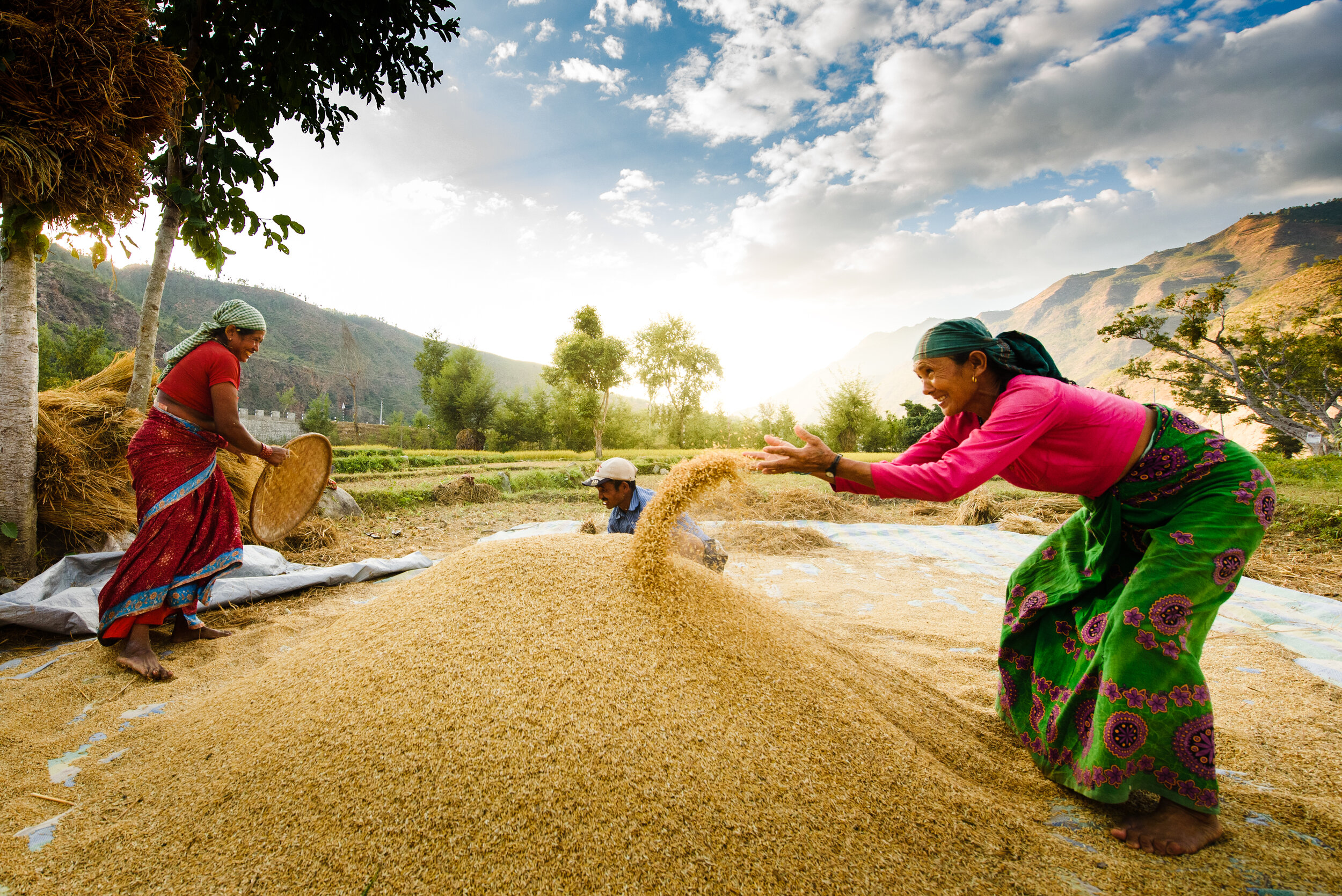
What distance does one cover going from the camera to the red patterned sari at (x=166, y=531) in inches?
88.6

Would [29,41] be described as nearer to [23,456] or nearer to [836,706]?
[23,456]

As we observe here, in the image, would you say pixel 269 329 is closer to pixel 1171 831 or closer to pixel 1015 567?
pixel 1015 567

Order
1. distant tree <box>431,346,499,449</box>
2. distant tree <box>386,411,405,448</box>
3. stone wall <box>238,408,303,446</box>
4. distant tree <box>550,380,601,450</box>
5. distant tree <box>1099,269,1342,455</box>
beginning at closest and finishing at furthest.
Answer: distant tree <box>1099,269,1342,455</box> → stone wall <box>238,408,303,446</box> → distant tree <box>550,380,601,450</box> → distant tree <box>386,411,405,448</box> → distant tree <box>431,346,499,449</box>

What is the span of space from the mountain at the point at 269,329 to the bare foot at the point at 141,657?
34661 millimetres

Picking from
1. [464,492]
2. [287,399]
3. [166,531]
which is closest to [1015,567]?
[166,531]

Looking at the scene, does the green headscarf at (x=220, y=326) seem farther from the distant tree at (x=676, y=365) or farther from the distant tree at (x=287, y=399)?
the distant tree at (x=287, y=399)

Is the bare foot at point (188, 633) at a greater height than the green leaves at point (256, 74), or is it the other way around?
the green leaves at point (256, 74)

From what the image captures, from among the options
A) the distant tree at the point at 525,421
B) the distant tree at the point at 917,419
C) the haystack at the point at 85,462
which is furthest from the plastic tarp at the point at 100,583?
the distant tree at the point at 525,421

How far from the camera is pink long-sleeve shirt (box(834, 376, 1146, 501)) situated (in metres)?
1.34

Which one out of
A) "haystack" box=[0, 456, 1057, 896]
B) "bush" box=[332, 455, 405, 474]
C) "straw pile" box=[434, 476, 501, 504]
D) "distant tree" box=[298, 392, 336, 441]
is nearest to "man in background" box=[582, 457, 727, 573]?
"haystack" box=[0, 456, 1057, 896]

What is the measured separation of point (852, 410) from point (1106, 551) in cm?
1860

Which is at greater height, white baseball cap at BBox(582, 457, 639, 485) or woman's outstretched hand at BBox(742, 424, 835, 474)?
woman's outstretched hand at BBox(742, 424, 835, 474)

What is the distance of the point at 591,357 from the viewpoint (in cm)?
2020

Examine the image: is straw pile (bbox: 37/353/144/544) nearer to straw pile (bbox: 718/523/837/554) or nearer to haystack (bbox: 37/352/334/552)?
haystack (bbox: 37/352/334/552)
